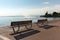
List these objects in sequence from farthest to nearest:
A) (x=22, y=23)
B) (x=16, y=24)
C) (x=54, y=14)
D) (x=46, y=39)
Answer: (x=54, y=14), (x=22, y=23), (x=16, y=24), (x=46, y=39)

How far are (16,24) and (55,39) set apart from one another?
386cm

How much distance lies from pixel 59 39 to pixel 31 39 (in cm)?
174

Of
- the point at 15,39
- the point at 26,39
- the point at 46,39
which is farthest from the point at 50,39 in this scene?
the point at 15,39

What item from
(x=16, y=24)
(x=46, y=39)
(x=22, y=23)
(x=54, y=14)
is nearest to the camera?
(x=46, y=39)

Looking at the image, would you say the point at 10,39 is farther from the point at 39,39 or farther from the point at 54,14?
the point at 54,14

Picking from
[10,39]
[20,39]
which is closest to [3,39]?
[10,39]

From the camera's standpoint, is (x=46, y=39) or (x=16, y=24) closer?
(x=46, y=39)

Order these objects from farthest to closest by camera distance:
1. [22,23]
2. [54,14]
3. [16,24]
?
[54,14], [22,23], [16,24]

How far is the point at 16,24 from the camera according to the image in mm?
10328

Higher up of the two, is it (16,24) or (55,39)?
(16,24)

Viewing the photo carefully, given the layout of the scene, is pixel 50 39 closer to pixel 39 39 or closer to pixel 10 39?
pixel 39 39

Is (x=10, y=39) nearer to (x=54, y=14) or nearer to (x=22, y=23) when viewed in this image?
(x=22, y=23)

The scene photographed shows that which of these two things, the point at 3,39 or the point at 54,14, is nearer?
the point at 3,39

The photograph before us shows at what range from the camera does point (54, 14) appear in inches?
4380
